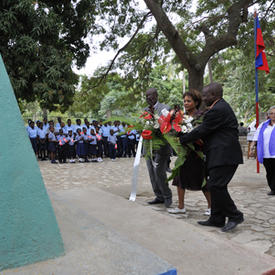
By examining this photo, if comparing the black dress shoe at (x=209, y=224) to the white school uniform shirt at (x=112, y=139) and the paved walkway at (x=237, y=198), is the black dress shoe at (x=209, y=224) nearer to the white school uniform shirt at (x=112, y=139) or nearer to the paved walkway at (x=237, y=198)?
the paved walkway at (x=237, y=198)

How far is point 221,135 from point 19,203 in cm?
254

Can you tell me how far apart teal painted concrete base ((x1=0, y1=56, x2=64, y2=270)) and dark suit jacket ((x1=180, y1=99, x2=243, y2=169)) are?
2245 mm

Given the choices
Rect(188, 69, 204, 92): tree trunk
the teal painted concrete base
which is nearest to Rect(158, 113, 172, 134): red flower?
the teal painted concrete base

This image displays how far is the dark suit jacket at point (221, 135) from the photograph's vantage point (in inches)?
138

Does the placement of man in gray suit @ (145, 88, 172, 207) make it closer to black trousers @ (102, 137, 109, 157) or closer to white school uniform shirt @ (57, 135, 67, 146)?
white school uniform shirt @ (57, 135, 67, 146)

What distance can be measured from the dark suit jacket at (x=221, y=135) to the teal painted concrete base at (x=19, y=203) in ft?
7.37

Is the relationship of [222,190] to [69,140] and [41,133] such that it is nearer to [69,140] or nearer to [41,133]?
[69,140]

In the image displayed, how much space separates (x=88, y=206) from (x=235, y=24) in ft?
29.5

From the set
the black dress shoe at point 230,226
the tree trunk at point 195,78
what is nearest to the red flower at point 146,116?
the black dress shoe at point 230,226

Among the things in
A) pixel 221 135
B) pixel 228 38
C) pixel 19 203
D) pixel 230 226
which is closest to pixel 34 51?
pixel 228 38

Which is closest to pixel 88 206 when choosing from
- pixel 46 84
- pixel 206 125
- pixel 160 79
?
pixel 206 125

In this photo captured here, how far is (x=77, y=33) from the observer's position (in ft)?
42.2

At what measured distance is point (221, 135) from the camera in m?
3.57

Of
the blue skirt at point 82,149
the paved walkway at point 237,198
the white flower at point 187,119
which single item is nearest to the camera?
the paved walkway at point 237,198
